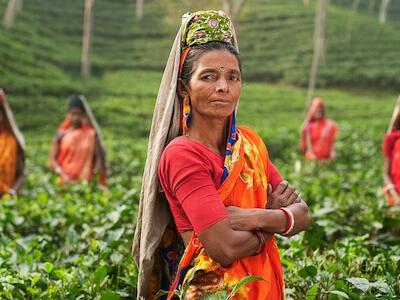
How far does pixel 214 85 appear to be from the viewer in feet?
6.58

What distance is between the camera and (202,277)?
1.94 m

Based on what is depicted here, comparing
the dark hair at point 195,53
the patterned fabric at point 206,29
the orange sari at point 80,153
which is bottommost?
the orange sari at point 80,153

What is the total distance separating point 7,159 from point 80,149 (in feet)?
4.79

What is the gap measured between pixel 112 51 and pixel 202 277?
32646 mm

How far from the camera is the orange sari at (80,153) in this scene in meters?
6.99

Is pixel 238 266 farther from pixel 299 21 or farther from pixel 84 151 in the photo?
pixel 299 21

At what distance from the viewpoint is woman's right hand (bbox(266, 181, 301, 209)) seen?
2.12 metres

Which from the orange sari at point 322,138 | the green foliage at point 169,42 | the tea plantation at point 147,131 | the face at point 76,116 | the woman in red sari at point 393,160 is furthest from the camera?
the green foliage at point 169,42

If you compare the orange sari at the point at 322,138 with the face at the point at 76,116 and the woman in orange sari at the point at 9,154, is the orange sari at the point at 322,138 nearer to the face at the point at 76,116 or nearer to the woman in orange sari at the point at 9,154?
the face at the point at 76,116

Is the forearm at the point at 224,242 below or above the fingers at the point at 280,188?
below

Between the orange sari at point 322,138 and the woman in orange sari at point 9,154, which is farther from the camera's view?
the orange sari at point 322,138

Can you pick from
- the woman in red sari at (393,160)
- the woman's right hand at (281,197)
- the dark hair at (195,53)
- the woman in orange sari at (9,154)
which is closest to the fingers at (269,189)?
the woman's right hand at (281,197)

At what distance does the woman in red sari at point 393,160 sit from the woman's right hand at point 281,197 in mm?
2681

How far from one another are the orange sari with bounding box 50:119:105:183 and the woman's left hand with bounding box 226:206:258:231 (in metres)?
5.20
